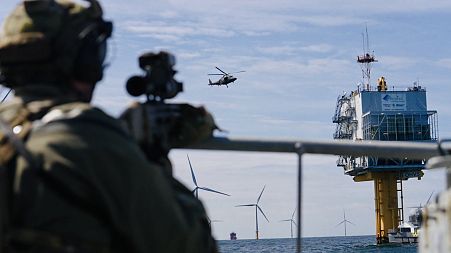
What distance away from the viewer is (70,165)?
265cm

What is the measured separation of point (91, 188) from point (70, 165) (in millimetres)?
88

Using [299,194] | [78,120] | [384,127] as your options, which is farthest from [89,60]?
[384,127]

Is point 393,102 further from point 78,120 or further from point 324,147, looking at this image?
point 78,120

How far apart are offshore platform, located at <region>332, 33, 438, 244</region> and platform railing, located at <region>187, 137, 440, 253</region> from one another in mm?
74527

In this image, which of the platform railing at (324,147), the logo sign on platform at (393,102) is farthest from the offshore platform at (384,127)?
the platform railing at (324,147)

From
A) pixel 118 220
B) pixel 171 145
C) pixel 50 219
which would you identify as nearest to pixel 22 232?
pixel 50 219

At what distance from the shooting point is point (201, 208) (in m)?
3.19

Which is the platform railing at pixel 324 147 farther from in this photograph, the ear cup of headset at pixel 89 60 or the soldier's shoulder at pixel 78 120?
the soldier's shoulder at pixel 78 120

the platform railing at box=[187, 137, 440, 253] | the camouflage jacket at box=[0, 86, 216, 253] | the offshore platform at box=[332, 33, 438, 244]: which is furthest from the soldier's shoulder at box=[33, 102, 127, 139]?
the offshore platform at box=[332, 33, 438, 244]

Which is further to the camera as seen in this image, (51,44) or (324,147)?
(324,147)

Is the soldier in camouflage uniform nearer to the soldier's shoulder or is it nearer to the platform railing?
the soldier's shoulder

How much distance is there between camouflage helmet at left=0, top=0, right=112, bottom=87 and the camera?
117 inches

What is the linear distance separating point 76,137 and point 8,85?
0.63 metres

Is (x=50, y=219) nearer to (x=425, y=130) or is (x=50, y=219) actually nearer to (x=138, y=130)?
(x=138, y=130)
